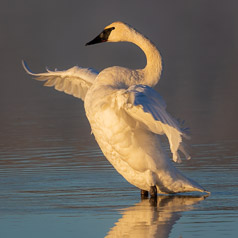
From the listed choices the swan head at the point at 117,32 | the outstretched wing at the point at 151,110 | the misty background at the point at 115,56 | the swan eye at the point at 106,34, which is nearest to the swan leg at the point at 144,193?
the outstretched wing at the point at 151,110

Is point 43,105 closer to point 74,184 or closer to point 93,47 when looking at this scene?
point 74,184

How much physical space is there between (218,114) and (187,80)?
6.92 metres

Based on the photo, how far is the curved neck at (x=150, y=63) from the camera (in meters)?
11.0

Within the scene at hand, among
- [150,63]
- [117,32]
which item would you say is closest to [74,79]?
[117,32]

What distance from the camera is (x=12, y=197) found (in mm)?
10617

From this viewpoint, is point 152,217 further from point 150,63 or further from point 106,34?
point 106,34

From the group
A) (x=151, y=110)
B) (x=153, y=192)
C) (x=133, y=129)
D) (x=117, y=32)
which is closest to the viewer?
(x=151, y=110)

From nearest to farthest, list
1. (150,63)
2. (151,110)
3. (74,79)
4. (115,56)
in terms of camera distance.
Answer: (151,110), (150,63), (74,79), (115,56)

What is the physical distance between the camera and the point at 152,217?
9648 millimetres

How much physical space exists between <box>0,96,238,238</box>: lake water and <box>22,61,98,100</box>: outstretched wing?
853 mm

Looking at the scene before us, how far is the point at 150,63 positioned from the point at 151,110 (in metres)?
1.70

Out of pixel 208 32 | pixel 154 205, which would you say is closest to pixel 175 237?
pixel 154 205

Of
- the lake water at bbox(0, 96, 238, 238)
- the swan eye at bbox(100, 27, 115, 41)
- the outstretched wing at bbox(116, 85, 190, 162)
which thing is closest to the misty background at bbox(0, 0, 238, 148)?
the lake water at bbox(0, 96, 238, 238)

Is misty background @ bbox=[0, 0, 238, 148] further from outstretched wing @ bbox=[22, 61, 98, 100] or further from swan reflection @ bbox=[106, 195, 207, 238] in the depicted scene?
swan reflection @ bbox=[106, 195, 207, 238]
